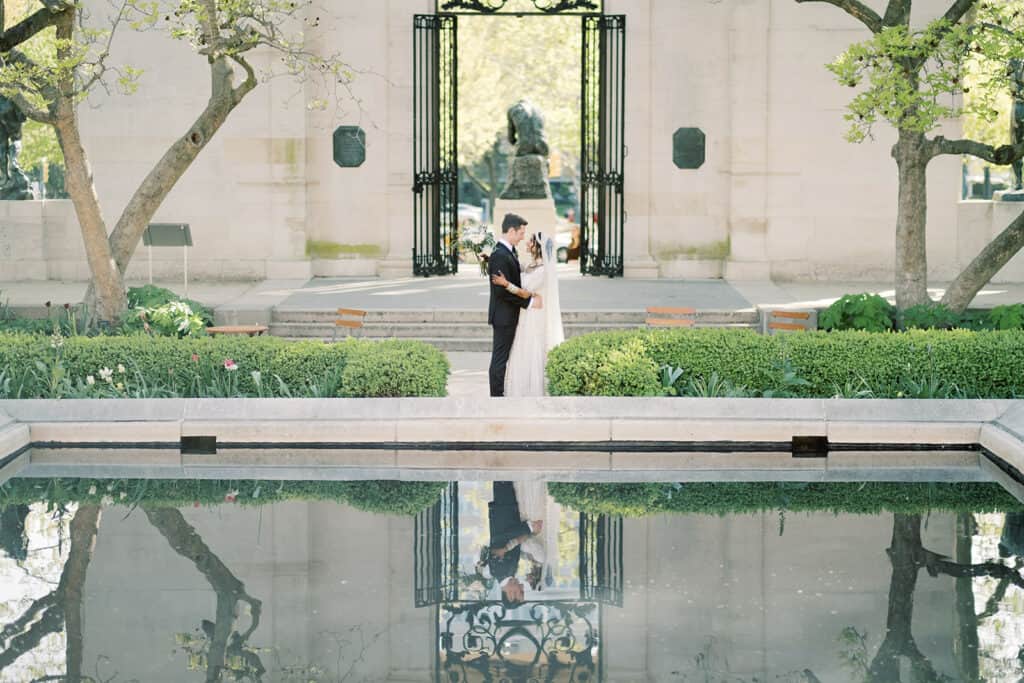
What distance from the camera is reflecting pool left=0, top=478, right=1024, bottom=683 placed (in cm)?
834

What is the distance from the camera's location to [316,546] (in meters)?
10.6

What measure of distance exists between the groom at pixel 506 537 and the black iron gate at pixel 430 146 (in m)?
12.5

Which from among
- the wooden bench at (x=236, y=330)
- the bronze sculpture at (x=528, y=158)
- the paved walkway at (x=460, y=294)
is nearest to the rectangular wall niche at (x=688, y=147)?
the paved walkway at (x=460, y=294)

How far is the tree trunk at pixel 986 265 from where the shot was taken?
17.7 meters

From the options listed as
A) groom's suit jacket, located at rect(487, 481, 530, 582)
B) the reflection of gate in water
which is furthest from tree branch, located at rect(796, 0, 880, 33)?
the reflection of gate in water

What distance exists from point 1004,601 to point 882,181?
15.2 meters

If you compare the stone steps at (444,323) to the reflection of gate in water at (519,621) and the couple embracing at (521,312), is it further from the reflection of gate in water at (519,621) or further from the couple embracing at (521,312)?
the reflection of gate in water at (519,621)

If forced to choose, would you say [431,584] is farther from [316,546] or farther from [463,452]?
[463,452]

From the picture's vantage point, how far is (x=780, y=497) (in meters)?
11.9

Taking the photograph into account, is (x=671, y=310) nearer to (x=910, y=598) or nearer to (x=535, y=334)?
(x=535, y=334)

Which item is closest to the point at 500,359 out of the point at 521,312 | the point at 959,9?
the point at 521,312

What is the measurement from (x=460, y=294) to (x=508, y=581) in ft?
39.3

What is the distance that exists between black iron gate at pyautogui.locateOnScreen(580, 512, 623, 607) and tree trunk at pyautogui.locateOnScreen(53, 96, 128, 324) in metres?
8.37

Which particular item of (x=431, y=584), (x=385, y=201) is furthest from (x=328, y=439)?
(x=385, y=201)
